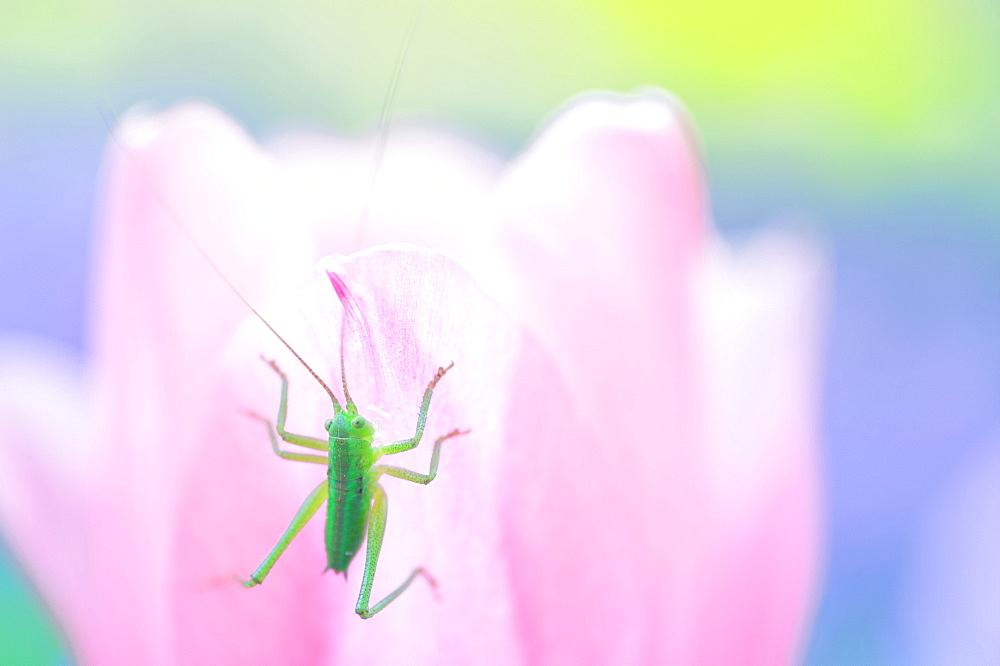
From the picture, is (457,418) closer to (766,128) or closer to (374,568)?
(374,568)

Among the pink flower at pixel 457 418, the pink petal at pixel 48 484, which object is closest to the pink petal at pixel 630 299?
the pink flower at pixel 457 418

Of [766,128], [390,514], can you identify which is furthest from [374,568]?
[766,128]

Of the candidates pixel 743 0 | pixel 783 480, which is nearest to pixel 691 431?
pixel 783 480

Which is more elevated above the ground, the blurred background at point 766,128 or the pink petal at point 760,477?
the blurred background at point 766,128

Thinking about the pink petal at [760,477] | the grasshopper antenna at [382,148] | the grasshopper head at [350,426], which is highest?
the grasshopper antenna at [382,148]

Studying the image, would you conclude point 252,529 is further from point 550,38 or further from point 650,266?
point 550,38

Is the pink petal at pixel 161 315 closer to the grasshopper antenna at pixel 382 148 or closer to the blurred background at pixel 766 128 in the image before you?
the grasshopper antenna at pixel 382 148
